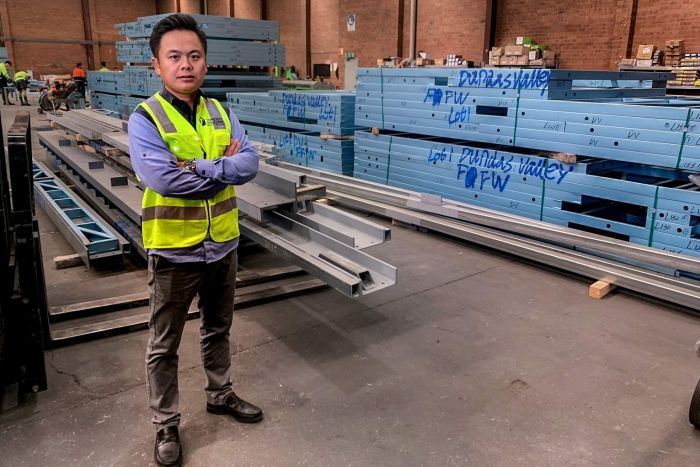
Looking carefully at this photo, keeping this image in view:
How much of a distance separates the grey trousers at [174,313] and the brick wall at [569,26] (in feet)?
39.8

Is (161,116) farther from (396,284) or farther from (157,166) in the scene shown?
(396,284)

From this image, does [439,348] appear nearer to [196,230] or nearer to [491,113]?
[196,230]

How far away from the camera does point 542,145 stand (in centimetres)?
534

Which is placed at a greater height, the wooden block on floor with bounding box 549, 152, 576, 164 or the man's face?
the man's face

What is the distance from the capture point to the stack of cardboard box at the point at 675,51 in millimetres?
10570

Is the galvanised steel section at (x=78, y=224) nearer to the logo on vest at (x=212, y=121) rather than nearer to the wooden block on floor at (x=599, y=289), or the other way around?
the logo on vest at (x=212, y=121)

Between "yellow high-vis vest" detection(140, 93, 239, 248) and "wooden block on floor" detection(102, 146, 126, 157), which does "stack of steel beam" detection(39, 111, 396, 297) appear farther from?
"wooden block on floor" detection(102, 146, 126, 157)

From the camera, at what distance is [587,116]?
194 inches

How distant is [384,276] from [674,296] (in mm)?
2522

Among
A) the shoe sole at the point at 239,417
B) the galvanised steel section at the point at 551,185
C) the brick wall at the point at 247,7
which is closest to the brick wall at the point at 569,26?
the galvanised steel section at the point at 551,185

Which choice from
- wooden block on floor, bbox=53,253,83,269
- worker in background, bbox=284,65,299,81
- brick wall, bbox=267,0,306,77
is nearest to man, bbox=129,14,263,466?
wooden block on floor, bbox=53,253,83,269

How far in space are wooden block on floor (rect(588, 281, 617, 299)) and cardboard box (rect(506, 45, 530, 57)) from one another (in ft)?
32.1

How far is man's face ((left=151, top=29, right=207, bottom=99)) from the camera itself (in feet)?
7.45

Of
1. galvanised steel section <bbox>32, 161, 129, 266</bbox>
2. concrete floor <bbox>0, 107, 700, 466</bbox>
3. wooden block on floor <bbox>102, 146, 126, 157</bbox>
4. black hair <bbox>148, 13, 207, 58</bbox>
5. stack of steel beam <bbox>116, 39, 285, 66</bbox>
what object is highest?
stack of steel beam <bbox>116, 39, 285, 66</bbox>
